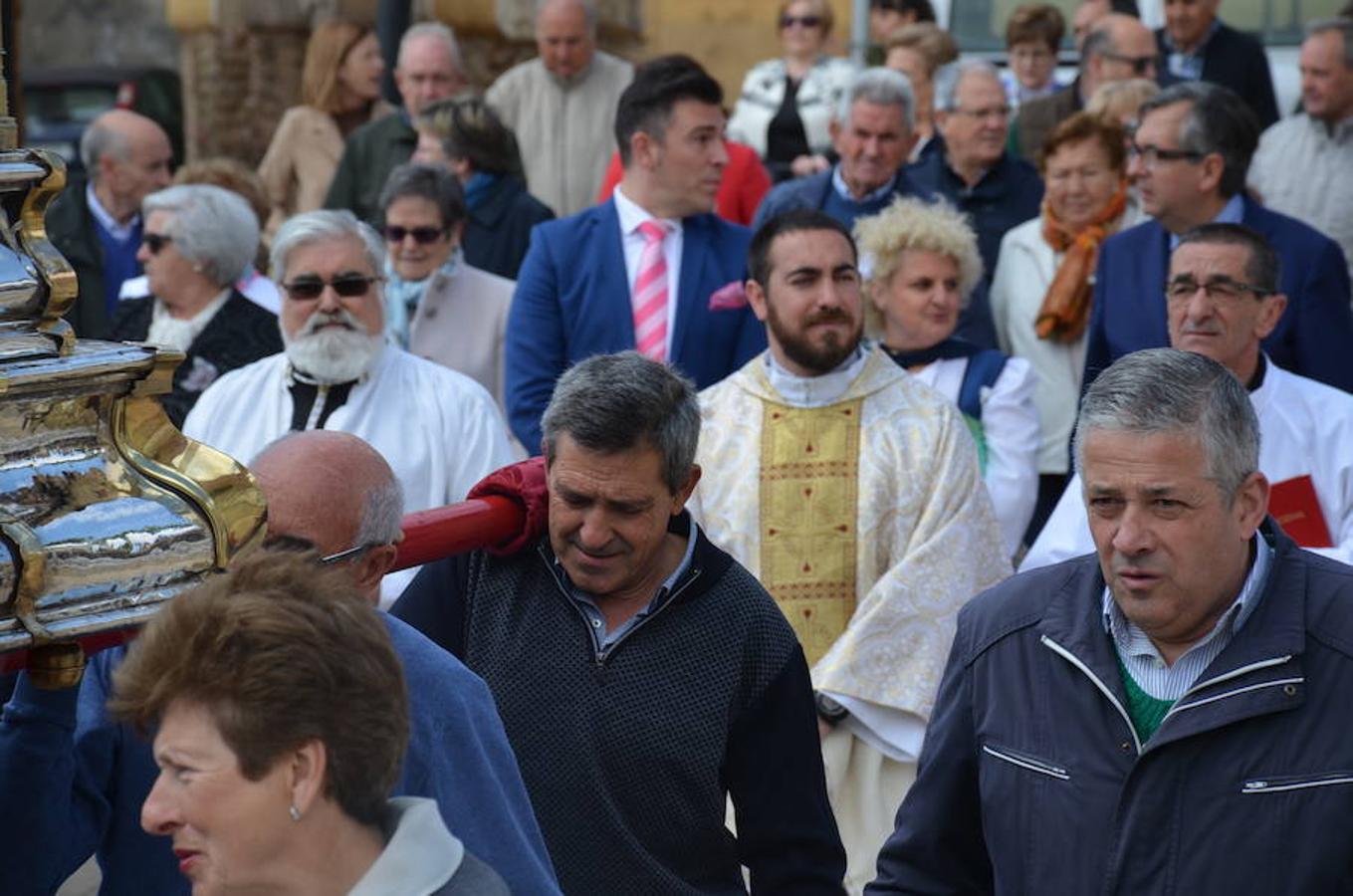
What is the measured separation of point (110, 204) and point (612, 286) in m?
2.60

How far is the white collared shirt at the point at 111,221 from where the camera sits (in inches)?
348

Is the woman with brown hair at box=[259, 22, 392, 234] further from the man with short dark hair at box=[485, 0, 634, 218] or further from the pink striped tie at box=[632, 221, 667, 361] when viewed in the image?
the pink striped tie at box=[632, 221, 667, 361]

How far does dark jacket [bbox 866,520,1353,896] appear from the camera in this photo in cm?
349

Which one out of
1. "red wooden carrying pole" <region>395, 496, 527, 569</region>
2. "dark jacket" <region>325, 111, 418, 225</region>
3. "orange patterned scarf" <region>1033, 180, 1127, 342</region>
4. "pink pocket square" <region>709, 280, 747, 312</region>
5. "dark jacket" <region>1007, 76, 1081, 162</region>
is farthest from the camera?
"dark jacket" <region>1007, 76, 1081, 162</region>

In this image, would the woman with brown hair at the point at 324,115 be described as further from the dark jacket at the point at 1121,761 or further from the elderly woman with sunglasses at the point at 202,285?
the dark jacket at the point at 1121,761

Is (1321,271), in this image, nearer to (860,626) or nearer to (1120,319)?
(1120,319)

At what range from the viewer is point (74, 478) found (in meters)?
2.34

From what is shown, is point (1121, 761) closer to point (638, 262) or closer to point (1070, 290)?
point (638, 262)

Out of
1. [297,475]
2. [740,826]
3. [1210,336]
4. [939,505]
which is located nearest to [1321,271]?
[1210,336]

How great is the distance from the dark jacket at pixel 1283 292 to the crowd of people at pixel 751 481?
0.02 meters

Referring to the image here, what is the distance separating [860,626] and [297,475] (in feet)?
7.34

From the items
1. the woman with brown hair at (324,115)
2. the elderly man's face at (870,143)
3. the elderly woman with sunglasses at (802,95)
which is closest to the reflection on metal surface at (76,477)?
the elderly man's face at (870,143)

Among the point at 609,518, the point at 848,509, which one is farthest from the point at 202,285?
the point at 609,518

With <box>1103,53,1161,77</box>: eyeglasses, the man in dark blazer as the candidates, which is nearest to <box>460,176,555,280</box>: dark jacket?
<box>1103,53,1161,77</box>: eyeglasses
